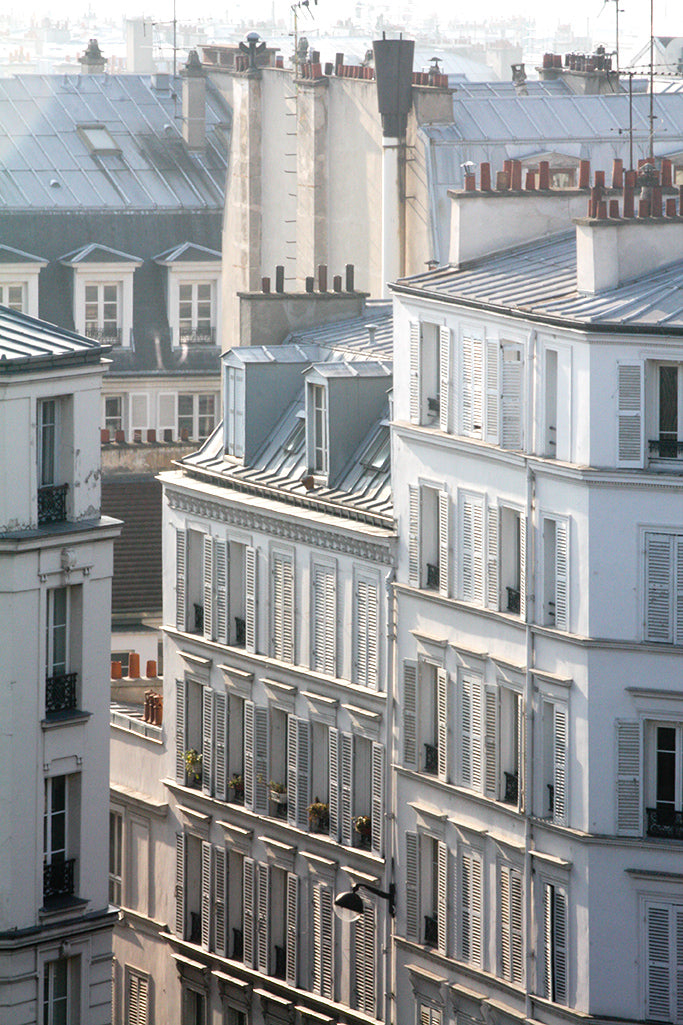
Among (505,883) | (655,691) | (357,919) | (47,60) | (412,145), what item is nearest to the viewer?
(655,691)

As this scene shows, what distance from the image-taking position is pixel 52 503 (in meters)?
48.9

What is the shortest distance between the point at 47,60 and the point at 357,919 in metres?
119

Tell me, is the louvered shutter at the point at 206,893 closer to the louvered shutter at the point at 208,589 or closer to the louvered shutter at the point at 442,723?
the louvered shutter at the point at 208,589

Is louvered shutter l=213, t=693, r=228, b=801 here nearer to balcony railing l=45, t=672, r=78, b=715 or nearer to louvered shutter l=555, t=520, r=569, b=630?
balcony railing l=45, t=672, r=78, b=715

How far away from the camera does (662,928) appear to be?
49.7 metres

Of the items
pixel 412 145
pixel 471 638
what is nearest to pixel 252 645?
pixel 471 638

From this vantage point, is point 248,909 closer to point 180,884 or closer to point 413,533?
point 180,884

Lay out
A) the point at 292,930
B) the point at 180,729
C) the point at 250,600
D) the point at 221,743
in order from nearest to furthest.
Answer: the point at 292,930 < the point at 250,600 < the point at 221,743 < the point at 180,729

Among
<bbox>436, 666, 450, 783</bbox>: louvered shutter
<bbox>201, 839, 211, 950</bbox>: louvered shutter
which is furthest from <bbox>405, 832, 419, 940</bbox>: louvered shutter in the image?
<bbox>201, 839, 211, 950</bbox>: louvered shutter

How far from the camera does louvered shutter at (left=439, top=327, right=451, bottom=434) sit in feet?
176

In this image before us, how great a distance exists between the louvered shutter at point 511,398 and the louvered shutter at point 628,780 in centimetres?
561

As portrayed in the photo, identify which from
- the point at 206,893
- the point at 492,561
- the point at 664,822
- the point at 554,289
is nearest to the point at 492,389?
the point at 554,289

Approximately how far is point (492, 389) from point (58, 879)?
12.0 metres

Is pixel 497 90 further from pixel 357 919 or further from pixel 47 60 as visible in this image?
pixel 47 60
